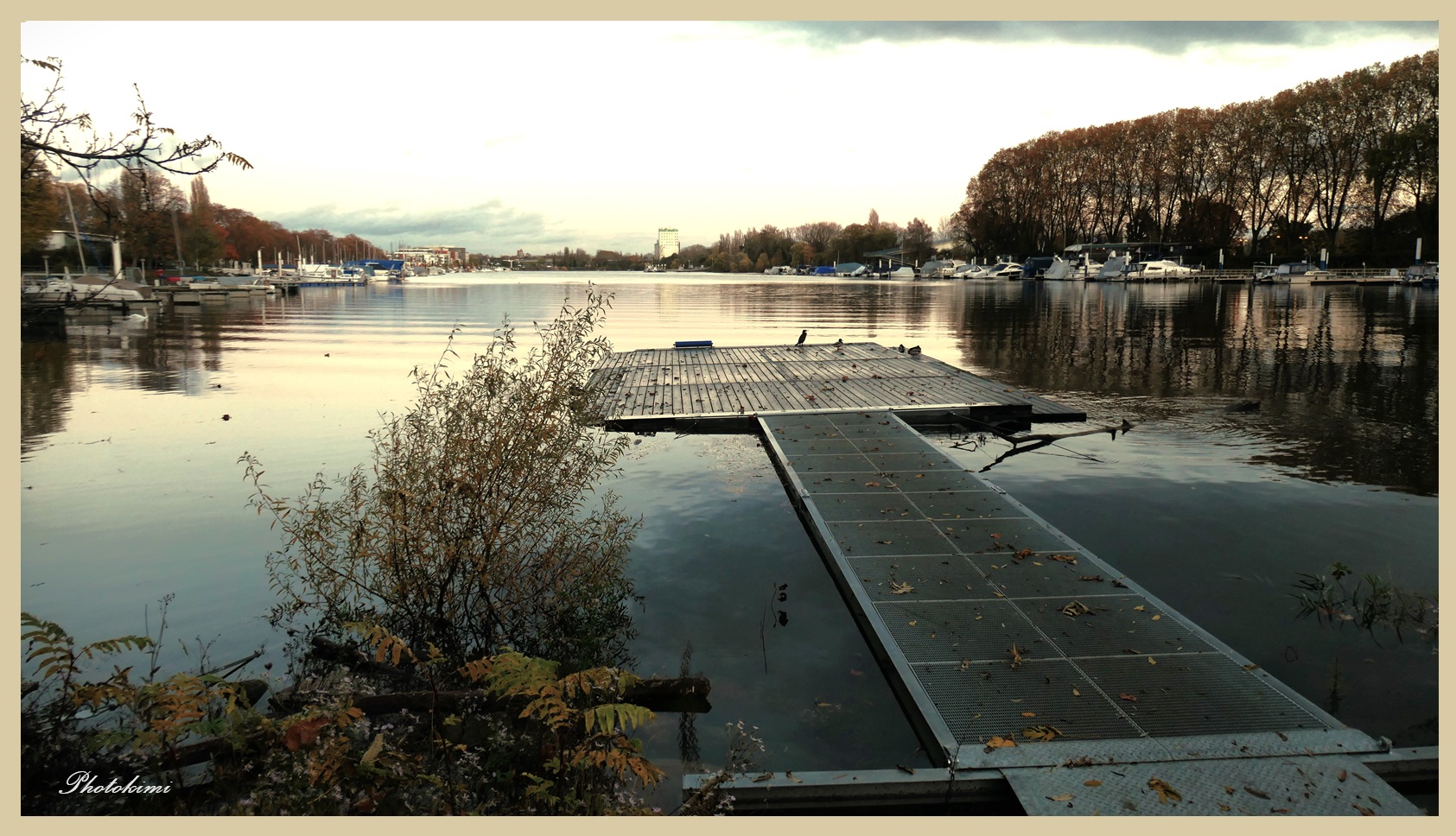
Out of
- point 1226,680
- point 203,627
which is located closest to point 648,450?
point 203,627

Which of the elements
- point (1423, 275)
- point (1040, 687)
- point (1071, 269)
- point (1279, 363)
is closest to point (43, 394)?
point (1040, 687)

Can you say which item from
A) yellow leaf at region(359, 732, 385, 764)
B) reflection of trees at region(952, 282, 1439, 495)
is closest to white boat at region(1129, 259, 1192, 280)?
reflection of trees at region(952, 282, 1439, 495)

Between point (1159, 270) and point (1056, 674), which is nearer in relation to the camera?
point (1056, 674)

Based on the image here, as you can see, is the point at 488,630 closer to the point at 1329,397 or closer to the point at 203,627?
the point at 203,627

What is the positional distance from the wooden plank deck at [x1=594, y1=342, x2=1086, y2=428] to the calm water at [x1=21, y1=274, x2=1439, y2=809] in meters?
1.16

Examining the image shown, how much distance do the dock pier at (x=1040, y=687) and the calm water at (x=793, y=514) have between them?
17.5 inches

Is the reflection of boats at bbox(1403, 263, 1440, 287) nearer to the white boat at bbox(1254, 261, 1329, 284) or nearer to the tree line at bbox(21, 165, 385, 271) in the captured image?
the white boat at bbox(1254, 261, 1329, 284)

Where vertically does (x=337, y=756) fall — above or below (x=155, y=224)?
below

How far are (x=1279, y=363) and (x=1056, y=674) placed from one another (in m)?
20.4

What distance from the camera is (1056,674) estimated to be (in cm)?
563

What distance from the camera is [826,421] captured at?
1403 cm

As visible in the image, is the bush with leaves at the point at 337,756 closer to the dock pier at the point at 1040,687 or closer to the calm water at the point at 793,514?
the dock pier at the point at 1040,687

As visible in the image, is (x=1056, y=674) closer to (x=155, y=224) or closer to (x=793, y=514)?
(x=793, y=514)

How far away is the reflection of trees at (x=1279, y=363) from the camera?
1311 cm
